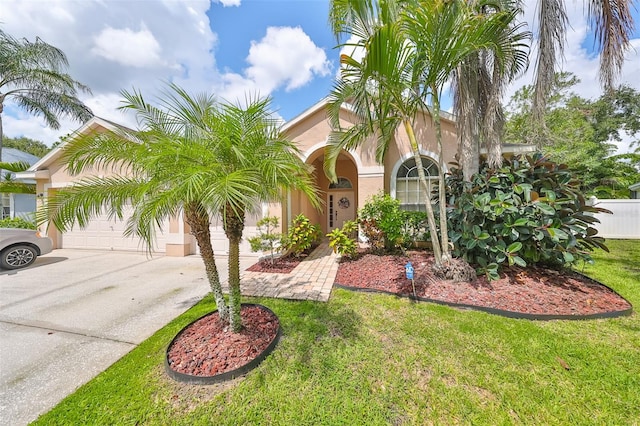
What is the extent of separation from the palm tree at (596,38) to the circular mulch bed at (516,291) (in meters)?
3.25

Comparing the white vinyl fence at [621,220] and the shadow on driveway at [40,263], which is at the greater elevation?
the white vinyl fence at [621,220]

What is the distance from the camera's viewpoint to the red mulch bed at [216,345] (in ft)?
8.81

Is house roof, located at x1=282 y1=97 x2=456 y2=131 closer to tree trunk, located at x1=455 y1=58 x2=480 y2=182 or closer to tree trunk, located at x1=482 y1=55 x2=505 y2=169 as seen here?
tree trunk, located at x1=455 y1=58 x2=480 y2=182

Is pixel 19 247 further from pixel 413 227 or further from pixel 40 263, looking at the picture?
pixel 413 227

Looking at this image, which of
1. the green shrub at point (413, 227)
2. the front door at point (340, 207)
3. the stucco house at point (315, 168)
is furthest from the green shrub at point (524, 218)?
the front door at point (340, 207)

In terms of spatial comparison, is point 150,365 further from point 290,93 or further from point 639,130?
point 639,130

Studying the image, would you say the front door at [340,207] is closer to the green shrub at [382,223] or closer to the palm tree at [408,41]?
the green shrub at [382,223]

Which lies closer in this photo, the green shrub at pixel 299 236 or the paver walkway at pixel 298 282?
the paver walkway at pixel 298 282

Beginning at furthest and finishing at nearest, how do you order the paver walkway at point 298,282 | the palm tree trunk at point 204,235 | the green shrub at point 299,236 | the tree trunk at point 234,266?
the green shrub at point 299,236 → the paver walkway at point 298,282 → the tree trunk at point 234,266 → the palm tree trunk at point 204,235

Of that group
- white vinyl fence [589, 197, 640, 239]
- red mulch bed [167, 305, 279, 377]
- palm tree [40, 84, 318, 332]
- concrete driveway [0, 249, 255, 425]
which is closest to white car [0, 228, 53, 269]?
concrete driveway [0, 249, 255, 425]

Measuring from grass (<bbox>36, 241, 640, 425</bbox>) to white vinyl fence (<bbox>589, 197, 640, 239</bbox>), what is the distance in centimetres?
1063

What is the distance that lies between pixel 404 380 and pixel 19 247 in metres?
11.3

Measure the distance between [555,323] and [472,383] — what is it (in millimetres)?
2303

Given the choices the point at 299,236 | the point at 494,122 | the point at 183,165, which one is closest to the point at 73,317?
the point at 183,165
